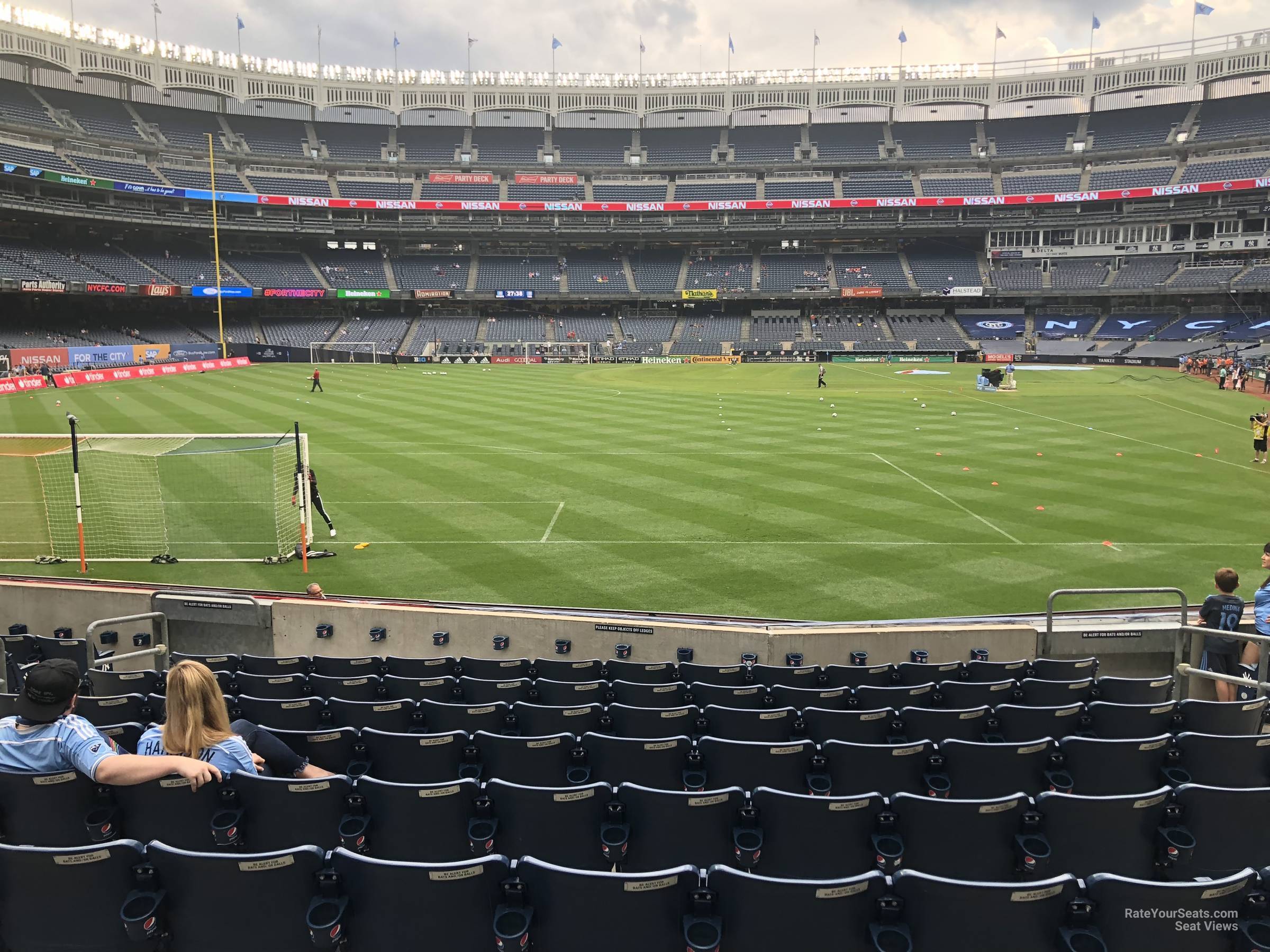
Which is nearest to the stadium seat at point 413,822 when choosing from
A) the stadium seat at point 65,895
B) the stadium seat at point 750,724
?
the stadium seat at point 65,895

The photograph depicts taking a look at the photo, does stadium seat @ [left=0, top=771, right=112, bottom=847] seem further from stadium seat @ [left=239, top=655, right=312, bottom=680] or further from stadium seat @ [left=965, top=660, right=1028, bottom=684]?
stadium seat @ [left=965, top=660, right=1028, bottom=684]

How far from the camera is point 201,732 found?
5.35 m

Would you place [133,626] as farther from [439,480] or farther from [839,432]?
[839,432]

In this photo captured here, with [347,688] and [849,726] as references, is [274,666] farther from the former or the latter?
[849,726]

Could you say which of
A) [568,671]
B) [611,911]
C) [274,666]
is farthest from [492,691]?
[611,911]

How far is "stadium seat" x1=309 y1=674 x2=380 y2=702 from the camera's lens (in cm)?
888

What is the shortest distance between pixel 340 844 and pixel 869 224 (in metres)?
100

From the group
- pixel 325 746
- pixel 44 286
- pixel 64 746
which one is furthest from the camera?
pixel 44 286

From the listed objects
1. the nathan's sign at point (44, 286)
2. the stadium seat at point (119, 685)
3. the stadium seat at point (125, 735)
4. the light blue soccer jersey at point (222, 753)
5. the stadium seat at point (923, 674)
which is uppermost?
the nathan's sign at point (44, 286)

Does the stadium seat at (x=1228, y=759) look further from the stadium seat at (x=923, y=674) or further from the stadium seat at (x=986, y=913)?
the stadium seat at (x=986, y=913)

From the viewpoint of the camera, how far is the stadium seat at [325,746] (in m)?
6.75

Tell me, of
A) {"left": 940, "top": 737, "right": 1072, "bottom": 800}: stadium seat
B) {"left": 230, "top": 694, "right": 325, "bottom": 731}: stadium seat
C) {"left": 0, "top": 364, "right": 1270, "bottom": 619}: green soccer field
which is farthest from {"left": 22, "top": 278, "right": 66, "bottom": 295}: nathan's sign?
{"left": 940, "top": 737, "right": 1072, "bottom": 800}: stadium seat

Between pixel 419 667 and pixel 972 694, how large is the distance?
643 centimetres

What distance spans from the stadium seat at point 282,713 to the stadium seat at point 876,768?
488 cm
